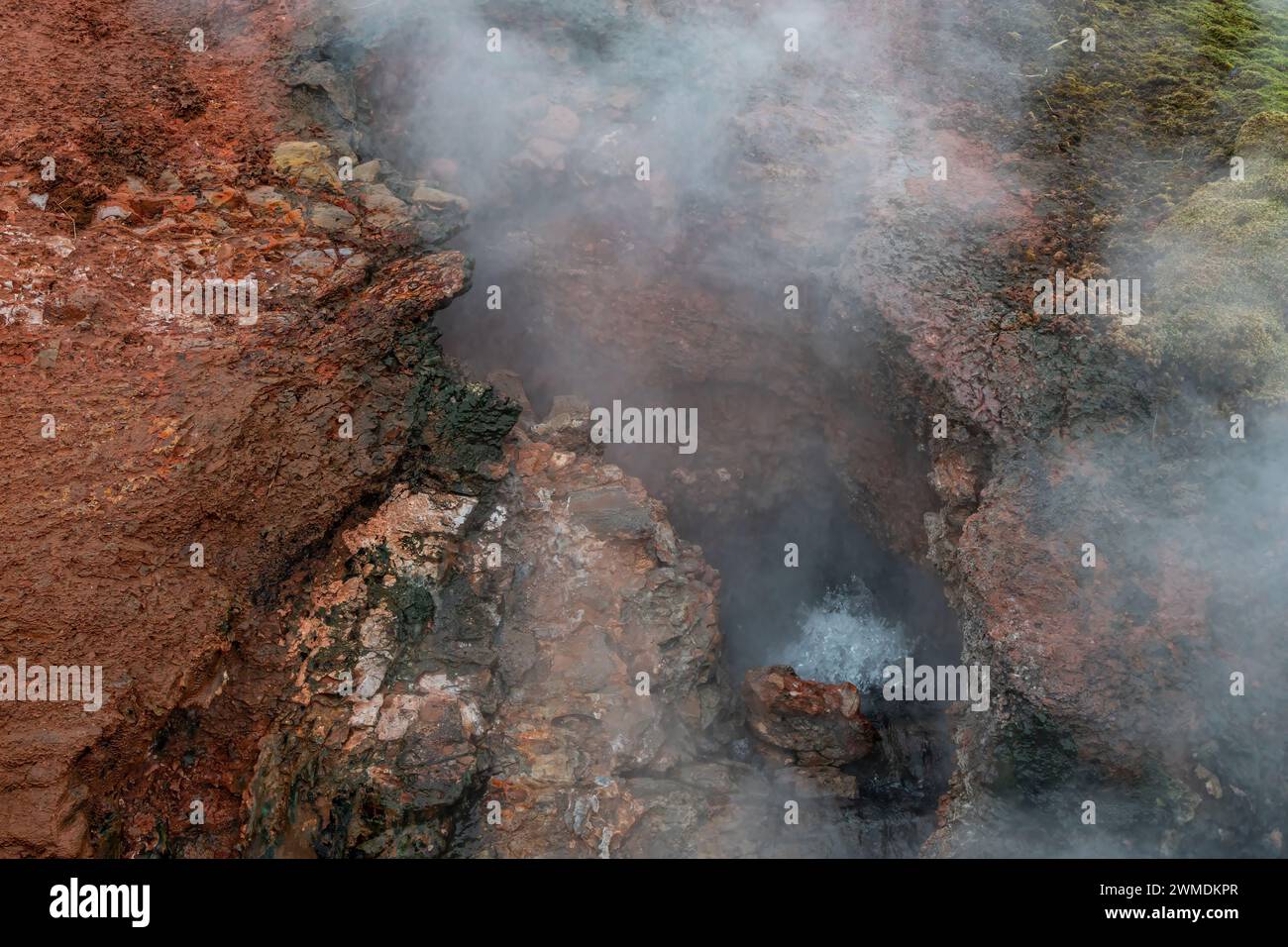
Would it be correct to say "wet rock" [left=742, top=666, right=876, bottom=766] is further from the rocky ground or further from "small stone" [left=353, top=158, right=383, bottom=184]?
"small stone" [left=353, top=158, right=383, bottom=184]

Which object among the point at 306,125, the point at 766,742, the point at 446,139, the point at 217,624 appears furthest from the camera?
Answer: the point at 446,139

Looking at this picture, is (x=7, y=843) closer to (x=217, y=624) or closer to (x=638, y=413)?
(x=217, y=624)

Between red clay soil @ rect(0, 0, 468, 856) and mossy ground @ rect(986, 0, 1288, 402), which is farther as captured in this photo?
mossy ground @ rect(986, 0, 1288, 402)

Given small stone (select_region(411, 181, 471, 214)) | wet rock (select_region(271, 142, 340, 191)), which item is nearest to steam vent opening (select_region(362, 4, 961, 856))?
small stone (select_region(411, 181, 471, 214))

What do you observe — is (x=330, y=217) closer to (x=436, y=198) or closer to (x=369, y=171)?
(x=369, y=171)

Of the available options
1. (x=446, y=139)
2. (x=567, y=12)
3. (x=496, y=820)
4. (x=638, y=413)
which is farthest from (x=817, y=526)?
(x=567, y=12)

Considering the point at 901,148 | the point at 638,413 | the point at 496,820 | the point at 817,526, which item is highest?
the point at 901,148
